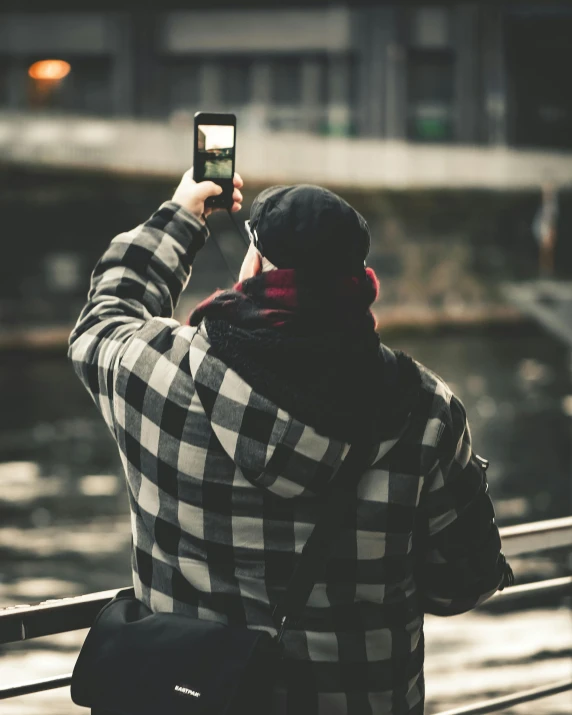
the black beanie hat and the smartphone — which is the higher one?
the smartphone

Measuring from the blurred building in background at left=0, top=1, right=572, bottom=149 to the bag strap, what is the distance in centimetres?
2682

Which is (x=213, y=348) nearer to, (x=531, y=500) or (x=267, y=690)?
(x=267, y=690)

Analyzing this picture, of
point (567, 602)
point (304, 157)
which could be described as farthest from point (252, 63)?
point (567, 602)

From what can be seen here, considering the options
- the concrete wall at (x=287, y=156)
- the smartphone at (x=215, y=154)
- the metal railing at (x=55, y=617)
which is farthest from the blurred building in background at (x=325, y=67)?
the smartphone at (x=215, y=154)

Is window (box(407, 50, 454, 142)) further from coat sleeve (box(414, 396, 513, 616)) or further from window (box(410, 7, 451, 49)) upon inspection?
coat sleeve (box(414, 396, 513, 616))

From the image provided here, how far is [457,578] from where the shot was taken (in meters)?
1.58

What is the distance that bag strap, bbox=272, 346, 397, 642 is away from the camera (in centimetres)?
145

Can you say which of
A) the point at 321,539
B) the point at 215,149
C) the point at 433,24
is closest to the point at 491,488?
the point at 215,149

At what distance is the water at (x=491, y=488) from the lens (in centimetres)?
807

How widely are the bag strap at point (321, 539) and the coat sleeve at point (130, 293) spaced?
0.31 metres

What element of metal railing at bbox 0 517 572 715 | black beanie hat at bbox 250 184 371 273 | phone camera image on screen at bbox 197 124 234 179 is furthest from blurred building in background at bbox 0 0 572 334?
black beanie hat at bbox 250 184 371 273

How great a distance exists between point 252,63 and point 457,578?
27.8m

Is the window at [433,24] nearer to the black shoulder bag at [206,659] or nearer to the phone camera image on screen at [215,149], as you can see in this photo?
the phone camera image on screen at [215,149]

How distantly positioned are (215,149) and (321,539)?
687 millimetres
